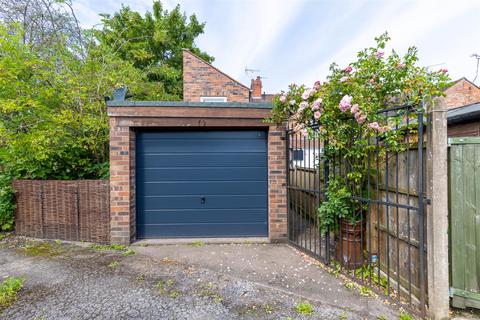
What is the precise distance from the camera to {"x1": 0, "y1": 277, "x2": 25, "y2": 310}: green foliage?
2.43 meters

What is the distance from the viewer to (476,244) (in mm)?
2189

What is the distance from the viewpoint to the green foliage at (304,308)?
2291mm

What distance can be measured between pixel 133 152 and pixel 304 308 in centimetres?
365

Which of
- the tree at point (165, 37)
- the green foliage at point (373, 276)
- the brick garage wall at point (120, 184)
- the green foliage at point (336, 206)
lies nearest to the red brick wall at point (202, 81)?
the tree at point (165, 37)

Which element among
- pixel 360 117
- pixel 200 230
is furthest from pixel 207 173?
pixel 360 117

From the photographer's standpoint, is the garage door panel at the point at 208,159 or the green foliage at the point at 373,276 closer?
the green foliage at the point at 373,276

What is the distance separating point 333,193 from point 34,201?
214 inches

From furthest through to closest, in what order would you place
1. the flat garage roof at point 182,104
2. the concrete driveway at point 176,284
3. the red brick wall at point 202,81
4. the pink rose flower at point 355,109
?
the red brick wall at point 202,81
the flat garage roof at point 182,104
the pink rose flower at point 355,109
the concrete driveway at point 176,284

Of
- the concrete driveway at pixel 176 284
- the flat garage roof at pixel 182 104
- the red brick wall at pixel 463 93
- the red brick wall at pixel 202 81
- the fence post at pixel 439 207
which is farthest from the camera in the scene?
the red brick wall at pixel 463 93

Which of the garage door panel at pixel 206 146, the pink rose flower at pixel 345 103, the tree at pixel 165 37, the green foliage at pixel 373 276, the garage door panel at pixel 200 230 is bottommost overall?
the green foliage at pixel 373 276

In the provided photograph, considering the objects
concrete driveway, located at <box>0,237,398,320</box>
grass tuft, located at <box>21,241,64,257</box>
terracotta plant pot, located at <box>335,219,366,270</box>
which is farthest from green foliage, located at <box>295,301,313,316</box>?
grass tuft, located at <box>21,241,64,257</box>

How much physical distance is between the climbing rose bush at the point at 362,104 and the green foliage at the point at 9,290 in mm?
4061

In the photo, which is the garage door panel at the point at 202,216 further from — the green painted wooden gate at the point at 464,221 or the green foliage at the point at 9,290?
the green painted wooden gate at the point at 464,221

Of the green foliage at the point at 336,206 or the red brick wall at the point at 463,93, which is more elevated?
the red brick wall at the point at 463,93
